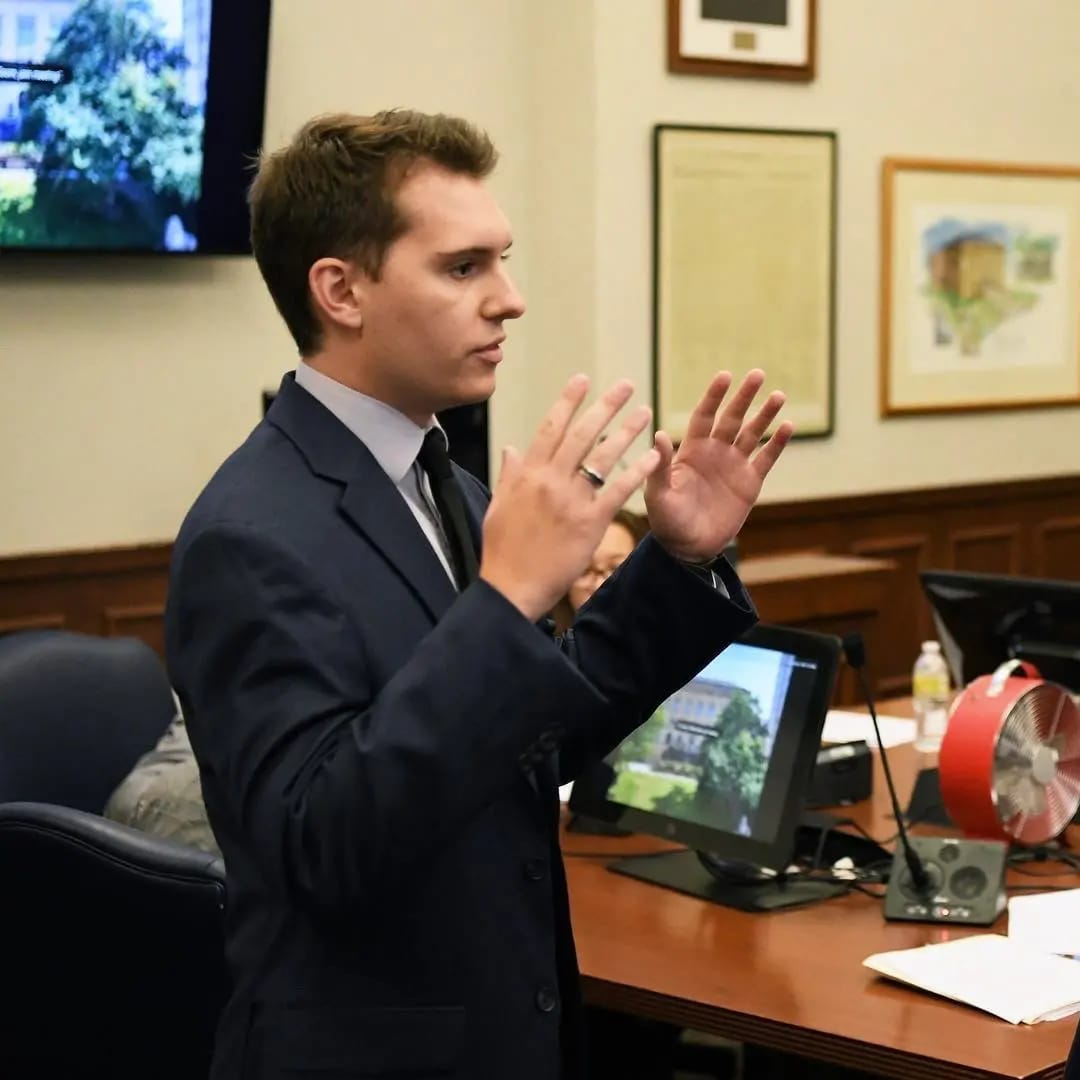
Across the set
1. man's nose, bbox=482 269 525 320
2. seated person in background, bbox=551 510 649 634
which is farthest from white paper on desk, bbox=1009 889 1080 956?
man's nose, bbox=482 269 525 320

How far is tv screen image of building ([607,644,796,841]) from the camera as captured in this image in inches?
92.9

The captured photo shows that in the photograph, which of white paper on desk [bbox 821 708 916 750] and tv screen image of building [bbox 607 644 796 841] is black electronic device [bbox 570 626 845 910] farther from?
white paper on desk [bbox 821 708 916 750]

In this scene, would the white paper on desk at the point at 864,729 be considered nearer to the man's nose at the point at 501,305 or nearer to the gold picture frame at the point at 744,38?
the man's nose at the point at 501,305

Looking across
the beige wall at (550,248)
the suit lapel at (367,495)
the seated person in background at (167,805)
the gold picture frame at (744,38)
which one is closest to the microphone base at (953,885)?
the seated person in background at (167,805)

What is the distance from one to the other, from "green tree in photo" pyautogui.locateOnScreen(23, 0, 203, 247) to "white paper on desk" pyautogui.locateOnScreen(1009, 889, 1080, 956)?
8.64ft

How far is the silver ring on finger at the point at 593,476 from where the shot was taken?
4.35 feet

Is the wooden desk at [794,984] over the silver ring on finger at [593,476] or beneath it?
beneath

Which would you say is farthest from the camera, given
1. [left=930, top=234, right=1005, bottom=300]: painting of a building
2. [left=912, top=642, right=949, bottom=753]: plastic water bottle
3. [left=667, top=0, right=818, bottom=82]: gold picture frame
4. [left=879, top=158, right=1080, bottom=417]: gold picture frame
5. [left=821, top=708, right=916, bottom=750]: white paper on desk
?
[left=930, top=234, right=1005, bottom=300]: painting of a building

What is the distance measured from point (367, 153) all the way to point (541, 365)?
135 inches

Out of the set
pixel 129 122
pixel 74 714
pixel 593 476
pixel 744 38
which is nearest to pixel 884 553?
pixel 744 38

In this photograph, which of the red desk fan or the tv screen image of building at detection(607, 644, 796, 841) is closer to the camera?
the tv screen image of building at detection(607, 644, 796, 841)

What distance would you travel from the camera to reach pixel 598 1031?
8.68ft

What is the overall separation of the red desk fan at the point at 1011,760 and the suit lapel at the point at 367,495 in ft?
4.28

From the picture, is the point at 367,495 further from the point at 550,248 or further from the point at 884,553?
the point at 884,553
